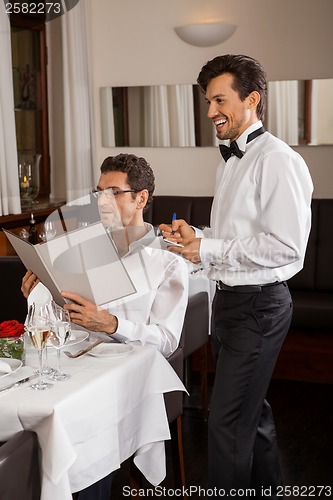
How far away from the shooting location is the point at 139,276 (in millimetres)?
2551

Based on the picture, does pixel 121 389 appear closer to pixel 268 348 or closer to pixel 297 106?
pixel 268 348

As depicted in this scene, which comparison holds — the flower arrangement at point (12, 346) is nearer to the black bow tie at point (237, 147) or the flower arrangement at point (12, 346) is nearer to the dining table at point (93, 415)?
the dining table at point (93, 415)

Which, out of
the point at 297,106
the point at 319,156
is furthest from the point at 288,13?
the point at 319,156

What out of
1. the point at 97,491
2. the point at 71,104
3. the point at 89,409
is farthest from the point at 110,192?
the point at 71,104

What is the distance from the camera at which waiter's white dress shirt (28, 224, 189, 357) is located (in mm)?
2479

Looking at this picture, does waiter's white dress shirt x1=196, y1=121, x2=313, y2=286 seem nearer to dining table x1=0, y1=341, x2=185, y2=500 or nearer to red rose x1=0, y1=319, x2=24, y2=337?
dining table x1=0, y1=341, x2=185, y2=500

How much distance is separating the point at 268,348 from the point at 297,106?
3.04m

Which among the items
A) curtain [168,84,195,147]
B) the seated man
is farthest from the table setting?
curtain [168,84,195,147]

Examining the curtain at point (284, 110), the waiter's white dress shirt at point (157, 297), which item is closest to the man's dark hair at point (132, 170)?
the waiter's white dress shirt at point (157, 297)

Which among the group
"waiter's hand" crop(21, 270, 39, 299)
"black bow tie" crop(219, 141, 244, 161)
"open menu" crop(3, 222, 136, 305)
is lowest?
"waiter's hand" crop(21, 270, 39, 299)

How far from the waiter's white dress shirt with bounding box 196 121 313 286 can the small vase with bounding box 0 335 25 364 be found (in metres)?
0.61

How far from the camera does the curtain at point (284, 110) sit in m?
5.16

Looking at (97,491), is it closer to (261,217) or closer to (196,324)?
(261,217)

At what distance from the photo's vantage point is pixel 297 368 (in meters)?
4.42
